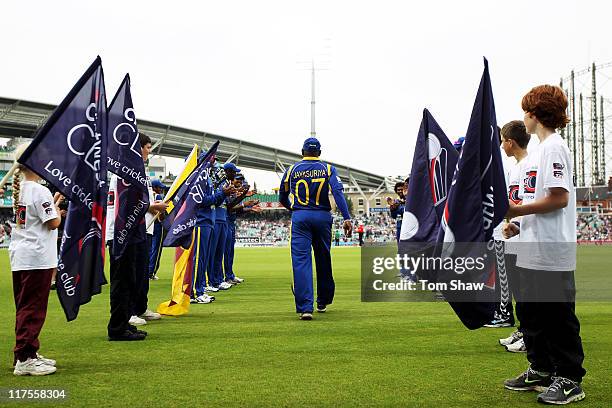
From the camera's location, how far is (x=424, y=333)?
263 inches

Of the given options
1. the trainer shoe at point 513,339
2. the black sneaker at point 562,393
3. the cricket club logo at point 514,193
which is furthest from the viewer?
the trainer shoe at point 513,339

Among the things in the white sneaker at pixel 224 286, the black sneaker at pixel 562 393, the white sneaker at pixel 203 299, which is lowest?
the white sneaker at pixel 224 286

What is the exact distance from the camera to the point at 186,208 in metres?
8.80

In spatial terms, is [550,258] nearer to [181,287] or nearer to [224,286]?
[181,287]

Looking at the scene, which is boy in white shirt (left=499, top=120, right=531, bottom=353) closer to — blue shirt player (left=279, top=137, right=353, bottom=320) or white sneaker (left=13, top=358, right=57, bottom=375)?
blue shirt player (left=279, top=137, right=353, bottom=320)

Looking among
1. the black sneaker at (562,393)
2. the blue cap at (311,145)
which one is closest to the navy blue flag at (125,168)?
the blue cap at (311,145)

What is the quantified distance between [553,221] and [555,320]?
63cm

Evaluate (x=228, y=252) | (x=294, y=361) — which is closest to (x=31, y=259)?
(x=294, y=361)

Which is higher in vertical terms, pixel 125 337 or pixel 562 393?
pixel 562 393

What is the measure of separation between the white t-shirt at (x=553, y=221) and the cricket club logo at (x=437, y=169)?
333cm

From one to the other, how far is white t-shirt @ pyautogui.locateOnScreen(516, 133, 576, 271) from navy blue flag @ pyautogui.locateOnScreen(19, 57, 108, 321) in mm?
3308

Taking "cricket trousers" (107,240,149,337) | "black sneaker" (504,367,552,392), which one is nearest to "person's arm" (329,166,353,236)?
"cricket trousers" (107,240,149,337)

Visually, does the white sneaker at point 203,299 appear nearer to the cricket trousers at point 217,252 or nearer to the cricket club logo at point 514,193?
the cricket trousers at point 217,252

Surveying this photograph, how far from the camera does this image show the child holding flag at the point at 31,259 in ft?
16.1
